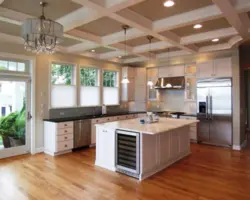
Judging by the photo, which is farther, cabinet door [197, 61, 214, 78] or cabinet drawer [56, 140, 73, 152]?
cabinet door [197, 61, 214, 78]

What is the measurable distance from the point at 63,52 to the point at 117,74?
246 cm

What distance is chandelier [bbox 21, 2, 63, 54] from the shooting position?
284 centimetres

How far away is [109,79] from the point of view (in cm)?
742

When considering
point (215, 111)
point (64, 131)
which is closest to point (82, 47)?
point (64, 131)

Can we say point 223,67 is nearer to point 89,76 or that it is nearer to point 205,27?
point 205,27

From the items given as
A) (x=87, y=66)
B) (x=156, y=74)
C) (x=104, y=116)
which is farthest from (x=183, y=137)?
(x=87, y=66)

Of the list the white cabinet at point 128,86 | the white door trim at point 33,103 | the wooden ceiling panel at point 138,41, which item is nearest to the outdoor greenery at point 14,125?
the white door trim at point 33,103

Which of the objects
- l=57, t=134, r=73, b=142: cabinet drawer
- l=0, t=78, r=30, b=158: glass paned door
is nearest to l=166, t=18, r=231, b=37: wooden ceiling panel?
l=57, t=134, r=73, b=142: cabinet drawer

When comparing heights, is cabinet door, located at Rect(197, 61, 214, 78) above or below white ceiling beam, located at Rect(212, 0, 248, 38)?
below

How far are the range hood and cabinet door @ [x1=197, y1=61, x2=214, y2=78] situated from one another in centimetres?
61

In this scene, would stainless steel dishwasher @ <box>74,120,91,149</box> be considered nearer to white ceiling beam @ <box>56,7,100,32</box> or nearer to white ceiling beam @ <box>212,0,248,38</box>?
white ceiling beam @ <box>56,7,100,32</box>

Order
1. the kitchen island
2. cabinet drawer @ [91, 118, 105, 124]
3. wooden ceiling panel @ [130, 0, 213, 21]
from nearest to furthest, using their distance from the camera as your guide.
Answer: wooden ceiling panel @ [130, 0, 213, 21], the kitchen island, cabinet drawer @ [91, 118, 105, 124]

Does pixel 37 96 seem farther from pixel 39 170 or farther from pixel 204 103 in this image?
pixel 204 103

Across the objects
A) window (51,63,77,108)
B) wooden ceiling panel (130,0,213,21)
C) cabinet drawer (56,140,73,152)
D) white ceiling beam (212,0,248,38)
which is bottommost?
cabinet drawer (56,140,73,152)
